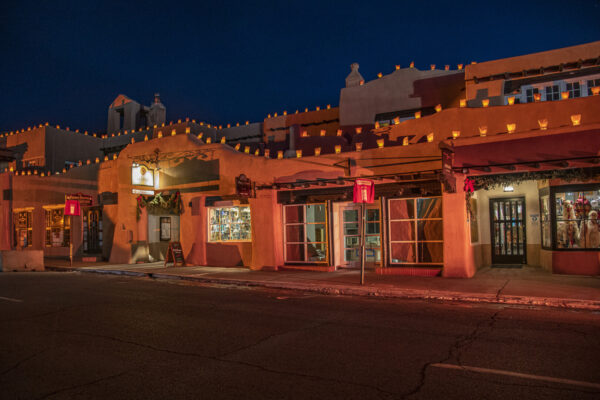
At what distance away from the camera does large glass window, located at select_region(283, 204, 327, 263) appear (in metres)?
16.2

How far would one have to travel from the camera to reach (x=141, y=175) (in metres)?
19.6

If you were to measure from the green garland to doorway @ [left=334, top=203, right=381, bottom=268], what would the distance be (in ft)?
25.3

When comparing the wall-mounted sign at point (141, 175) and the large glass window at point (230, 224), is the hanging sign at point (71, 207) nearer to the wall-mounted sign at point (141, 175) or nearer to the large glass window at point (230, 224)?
the wall-mounted sign at point (141, 175)

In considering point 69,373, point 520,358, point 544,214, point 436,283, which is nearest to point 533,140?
point 544,214

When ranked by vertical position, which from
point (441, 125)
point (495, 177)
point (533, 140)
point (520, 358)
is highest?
point (441, 125)

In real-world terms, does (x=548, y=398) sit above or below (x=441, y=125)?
below

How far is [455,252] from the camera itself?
13.3 m

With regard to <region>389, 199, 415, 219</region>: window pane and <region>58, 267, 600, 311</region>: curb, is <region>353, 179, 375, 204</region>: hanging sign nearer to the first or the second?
<region>389, 199, 415, 219</region>: window pane

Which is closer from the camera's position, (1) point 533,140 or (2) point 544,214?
(1) point 533,140

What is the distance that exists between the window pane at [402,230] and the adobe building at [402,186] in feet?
0.11

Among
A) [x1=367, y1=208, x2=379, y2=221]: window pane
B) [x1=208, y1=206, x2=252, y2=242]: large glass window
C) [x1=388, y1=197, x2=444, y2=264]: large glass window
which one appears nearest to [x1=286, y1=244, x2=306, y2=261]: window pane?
[x1=208, y1=206, x2=252, y2=242]: large glass window

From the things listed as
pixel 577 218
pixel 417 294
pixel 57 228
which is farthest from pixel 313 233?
pixel 57 228

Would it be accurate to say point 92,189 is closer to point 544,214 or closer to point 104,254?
point 104,254

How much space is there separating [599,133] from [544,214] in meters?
3.76
